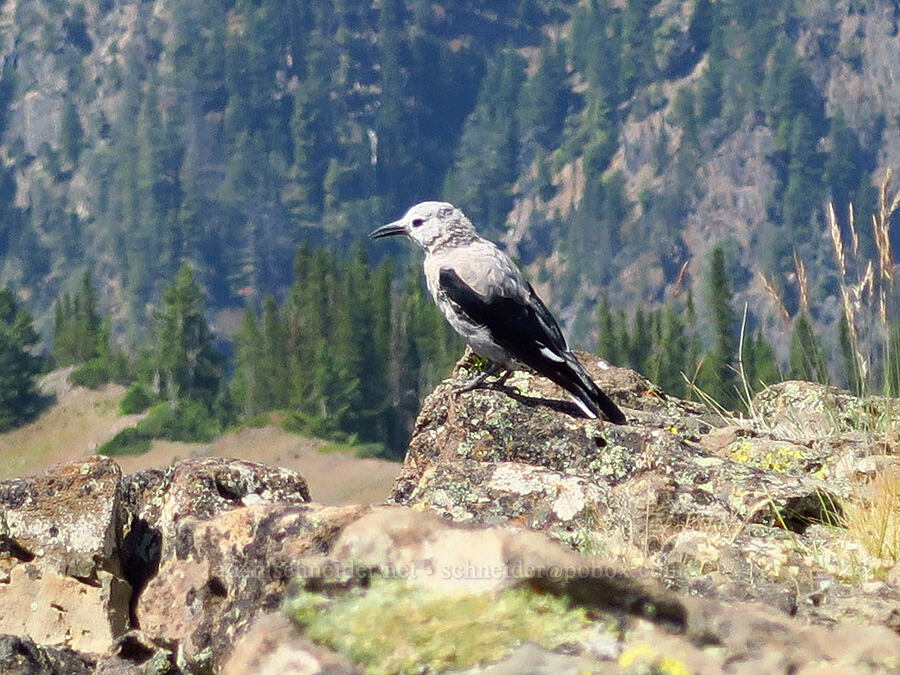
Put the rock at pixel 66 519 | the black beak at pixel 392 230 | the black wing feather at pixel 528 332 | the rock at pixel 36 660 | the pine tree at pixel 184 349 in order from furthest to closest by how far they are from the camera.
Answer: the pine tree at pixel 184 349 → the black beak at pixel 392 230 → the black wing feather at pixel 528 332 → the rock at pixel 66 519 → the rock at pixel 36 660

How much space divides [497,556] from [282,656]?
66 centimetres

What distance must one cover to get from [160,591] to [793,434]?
15.7 ft

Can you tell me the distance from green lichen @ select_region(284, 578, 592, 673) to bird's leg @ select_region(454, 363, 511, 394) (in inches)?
194

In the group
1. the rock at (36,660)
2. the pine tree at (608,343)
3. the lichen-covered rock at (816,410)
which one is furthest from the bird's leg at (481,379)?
the pine tree at (608,343)

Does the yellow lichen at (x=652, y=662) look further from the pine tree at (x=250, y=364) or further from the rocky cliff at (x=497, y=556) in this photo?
the pine tree at (x=250, y=364)

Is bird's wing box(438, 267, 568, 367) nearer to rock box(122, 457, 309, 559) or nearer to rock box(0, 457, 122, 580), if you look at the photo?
rock box(122, 457, 309, 559)

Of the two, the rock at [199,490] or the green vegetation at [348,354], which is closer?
the rock at [199,490]

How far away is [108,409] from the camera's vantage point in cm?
12700

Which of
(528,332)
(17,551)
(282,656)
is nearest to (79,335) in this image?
(528,332)

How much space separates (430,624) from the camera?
4.02 m

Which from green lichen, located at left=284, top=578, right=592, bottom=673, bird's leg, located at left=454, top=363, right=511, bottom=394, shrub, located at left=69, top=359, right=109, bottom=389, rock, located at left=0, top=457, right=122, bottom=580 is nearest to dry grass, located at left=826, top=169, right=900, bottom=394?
bird's leg, located at left=454, top=363, right=511, bottom=394

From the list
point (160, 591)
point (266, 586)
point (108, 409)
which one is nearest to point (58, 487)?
point (160, 591)

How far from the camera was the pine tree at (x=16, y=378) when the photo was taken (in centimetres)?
12388

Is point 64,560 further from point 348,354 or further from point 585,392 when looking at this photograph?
point 348,354
